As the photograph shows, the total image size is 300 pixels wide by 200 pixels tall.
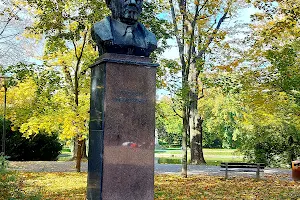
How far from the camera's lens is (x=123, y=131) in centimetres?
609

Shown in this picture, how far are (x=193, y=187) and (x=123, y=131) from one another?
602cm

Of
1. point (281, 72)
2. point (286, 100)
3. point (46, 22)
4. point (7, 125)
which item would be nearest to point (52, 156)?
point (7, 125)

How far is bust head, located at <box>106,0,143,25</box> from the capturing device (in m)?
6.52

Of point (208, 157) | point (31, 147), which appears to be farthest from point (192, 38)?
point (208, 157)

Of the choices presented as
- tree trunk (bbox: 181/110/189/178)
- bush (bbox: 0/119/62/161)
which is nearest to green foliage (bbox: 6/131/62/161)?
bush (bbox: 0/119/62/161)

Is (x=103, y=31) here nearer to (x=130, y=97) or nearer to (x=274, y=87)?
(x=130, y=97)

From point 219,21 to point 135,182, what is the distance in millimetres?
15289

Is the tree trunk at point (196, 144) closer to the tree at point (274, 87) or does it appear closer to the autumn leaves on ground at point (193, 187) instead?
the tree at point (274, 87)

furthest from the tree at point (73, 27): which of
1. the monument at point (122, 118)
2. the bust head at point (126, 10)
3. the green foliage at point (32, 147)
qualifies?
the green foliage at point (32, 147)

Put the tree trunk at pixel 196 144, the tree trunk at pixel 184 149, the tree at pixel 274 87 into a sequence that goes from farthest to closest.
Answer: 1. the tree trunk at pixel 196 144
2. the tree trunk at pixel 184 149
3. the tree at pixel 274 87

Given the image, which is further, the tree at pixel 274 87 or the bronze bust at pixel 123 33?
the tree at pixel 274 87

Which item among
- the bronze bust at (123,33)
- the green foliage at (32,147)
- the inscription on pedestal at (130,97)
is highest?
the bronze bust at (123,33)

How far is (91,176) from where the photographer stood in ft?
21.0

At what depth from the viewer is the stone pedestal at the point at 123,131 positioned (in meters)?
5.98
